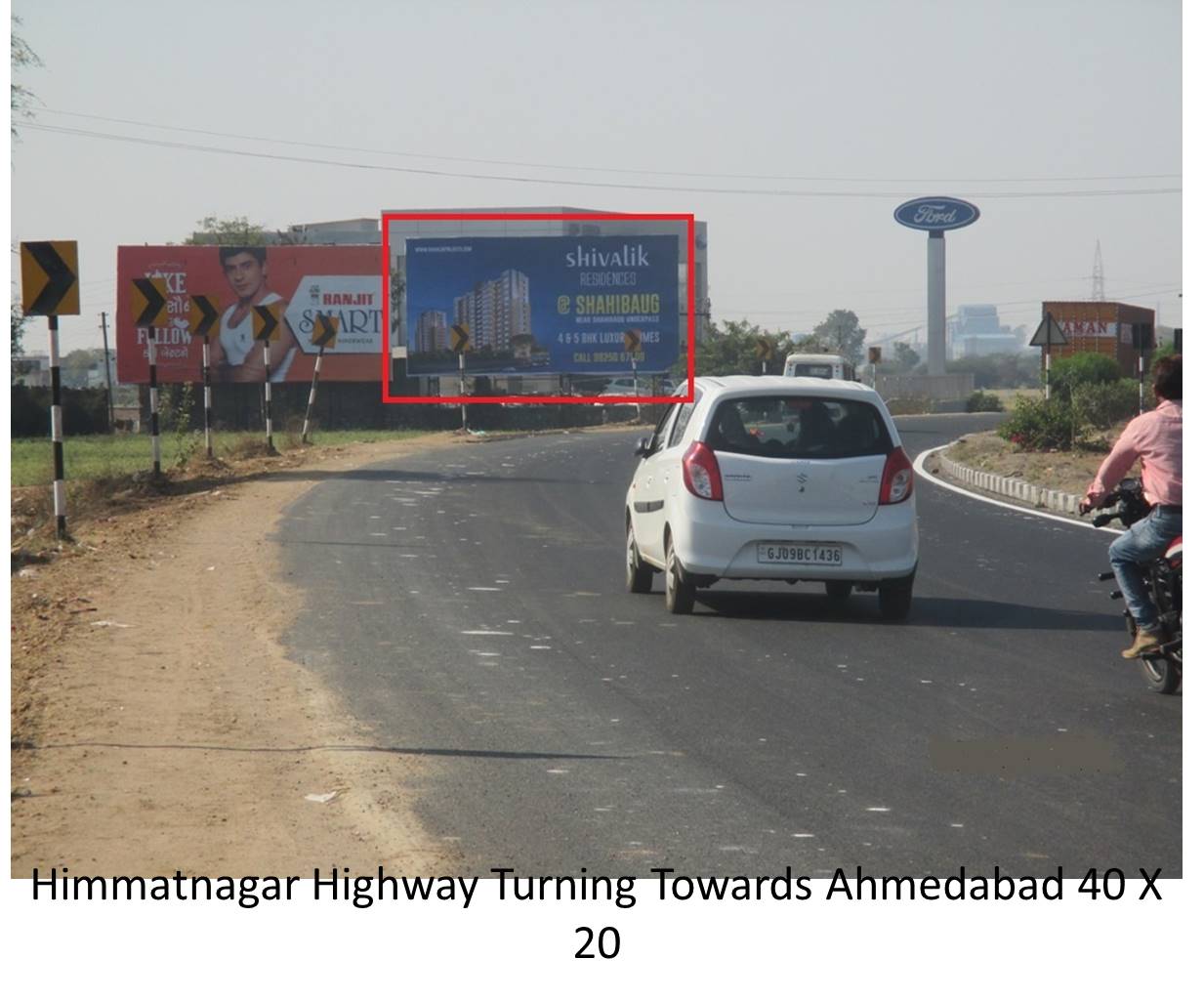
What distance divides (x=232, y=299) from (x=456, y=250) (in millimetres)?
21429

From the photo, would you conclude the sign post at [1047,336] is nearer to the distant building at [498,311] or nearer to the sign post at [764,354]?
the distant building at [498,311]

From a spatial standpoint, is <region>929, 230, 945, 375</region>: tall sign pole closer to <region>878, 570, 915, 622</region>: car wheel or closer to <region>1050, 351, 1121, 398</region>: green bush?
<region>1050, 351, 1121, 398</region>: green bush

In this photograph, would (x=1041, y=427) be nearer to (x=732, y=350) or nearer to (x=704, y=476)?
(x=704, y=476)

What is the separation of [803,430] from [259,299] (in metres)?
51.8

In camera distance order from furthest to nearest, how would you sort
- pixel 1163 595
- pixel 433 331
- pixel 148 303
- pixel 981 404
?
pixel 981 404
pixel 433 331
pixel 148 303
pixel 1163 595

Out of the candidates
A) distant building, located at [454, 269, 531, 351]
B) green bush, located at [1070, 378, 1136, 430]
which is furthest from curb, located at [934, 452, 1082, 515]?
distant building, located at [454, 269, 531, 351]

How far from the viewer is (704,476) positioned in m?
12.2

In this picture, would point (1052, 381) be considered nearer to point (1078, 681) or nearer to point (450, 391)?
point (450, 391)

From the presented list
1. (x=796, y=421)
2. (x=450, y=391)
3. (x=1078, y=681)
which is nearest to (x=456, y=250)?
(x=450, y=391)

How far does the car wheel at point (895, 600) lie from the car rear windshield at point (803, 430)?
0.93 m

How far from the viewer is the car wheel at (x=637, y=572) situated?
13.9m

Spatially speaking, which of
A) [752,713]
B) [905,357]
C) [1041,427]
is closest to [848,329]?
[905,357]

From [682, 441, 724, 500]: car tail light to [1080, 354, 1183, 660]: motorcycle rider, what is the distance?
3157 mm

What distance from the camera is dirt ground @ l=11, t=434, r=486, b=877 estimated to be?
633 centimetres
